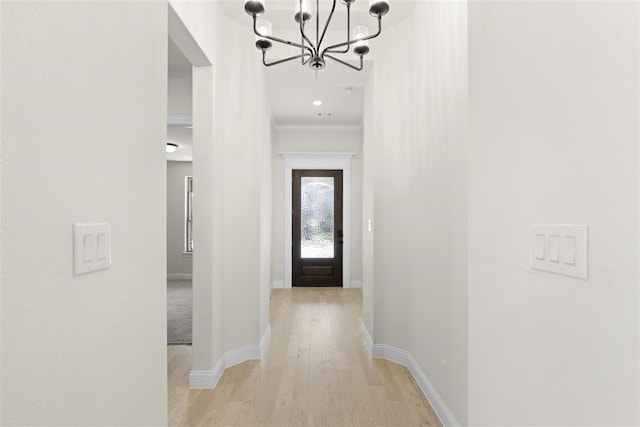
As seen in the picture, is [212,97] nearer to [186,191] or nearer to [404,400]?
[404,400]

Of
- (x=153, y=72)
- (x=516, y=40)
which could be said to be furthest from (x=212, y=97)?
(x=516, y=40)

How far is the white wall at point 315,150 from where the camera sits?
6523 millimetres

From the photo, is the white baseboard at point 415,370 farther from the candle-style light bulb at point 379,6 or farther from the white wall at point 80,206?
the candle-style light bulb at point 379,6

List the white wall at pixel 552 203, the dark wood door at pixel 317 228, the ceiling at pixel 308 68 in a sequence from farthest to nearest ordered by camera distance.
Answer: the dark wood door at pixel 317 228
the ceiling at pixel 308 68
the white wall at pixel 552 203

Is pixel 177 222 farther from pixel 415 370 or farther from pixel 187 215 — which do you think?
pixel 415 370

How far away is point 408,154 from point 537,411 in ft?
7.14

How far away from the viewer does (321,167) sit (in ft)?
21.6

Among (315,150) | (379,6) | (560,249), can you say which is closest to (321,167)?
(315,150)

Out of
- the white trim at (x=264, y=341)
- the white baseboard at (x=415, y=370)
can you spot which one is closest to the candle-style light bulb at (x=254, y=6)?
the white baseboard at (x=415, y=370)

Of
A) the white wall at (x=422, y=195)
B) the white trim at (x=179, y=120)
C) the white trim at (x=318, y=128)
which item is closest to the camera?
the white wall at (x=422, y=195)

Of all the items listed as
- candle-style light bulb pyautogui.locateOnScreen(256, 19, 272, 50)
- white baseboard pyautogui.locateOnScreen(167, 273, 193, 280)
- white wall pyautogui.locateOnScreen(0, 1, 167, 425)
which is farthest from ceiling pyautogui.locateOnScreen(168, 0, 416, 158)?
white baseboard pyautogui.locateOnScreen(167, 273, 193, 280)

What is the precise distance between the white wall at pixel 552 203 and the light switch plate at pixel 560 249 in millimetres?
18

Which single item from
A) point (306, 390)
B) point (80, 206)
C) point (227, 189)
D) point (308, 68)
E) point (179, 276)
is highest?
point (308, 68)

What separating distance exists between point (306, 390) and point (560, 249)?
2.16 metres
